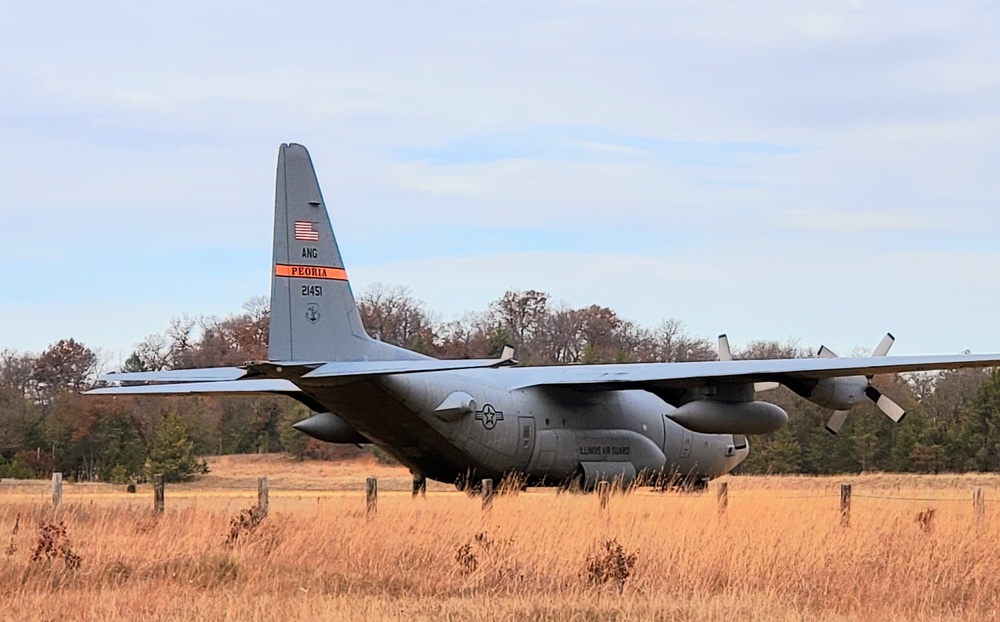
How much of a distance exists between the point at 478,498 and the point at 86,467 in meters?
32.7

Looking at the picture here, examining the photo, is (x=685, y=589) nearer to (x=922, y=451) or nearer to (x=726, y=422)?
(x=726, y=422)

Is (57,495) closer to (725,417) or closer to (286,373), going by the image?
(286,373)

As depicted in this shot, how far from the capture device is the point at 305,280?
22906 millimetres

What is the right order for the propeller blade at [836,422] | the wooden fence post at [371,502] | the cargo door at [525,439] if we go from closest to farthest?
the wooden fence post at [371,502] < the cargo door at [525,439] < the propeller blade at [836,422]

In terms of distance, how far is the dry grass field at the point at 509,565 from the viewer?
1227 centimetres

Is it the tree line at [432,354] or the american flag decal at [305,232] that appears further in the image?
the tree line at [432,354]

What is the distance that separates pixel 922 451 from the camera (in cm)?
5388

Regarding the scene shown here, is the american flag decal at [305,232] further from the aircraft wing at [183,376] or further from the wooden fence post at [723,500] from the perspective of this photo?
the wooden fence post at [723,500]

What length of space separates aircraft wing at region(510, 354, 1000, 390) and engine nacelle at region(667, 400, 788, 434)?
0.48m

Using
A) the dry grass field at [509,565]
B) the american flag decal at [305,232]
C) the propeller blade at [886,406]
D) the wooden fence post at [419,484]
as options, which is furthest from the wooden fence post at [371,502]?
the propeller blade at [886,406]

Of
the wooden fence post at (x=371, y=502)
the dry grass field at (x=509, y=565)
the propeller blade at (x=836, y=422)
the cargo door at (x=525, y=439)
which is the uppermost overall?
the propeller blade at (x=836, y=422)

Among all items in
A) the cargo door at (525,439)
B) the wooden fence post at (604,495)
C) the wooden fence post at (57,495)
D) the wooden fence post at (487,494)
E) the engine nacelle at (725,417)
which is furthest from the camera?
the cargo door at (525,439)

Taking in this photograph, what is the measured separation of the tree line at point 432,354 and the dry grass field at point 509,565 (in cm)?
2992

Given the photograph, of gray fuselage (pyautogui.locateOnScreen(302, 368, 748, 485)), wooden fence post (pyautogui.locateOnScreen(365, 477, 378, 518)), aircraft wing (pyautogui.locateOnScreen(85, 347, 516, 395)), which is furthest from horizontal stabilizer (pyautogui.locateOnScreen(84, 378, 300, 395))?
wooden fence post (pyautogui.locateOnScreen(365, 477, 378, 518))
